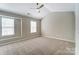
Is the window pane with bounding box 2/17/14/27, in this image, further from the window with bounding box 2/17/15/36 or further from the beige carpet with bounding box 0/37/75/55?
the beige carpet with bounding box 0/37/75/55

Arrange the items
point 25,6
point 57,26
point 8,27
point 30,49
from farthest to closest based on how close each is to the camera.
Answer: point 57,26 < point 30,49 < point 8,27 < point 25,6

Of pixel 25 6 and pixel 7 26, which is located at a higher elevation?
pixel 25 6

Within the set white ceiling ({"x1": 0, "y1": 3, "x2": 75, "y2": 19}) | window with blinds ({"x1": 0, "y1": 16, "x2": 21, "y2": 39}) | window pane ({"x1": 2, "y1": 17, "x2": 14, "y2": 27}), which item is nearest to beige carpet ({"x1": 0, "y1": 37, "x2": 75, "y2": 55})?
window with blinds ({"x1": 0, "y1": 16, "x2": 21, "y2": 39})

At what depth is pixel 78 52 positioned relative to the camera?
1.19 meters

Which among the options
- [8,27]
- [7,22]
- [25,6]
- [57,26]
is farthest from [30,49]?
[57,26]

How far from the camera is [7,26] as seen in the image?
1941mm

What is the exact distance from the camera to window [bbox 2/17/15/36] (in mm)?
1932

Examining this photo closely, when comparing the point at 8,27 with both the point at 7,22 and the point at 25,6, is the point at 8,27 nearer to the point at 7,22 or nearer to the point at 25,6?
the point at 7,22

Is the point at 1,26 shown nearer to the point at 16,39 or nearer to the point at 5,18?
the point at 5,18

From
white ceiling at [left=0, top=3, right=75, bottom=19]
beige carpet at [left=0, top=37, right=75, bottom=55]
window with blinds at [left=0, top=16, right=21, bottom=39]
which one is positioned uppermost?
white ceiling at [left=0, top=3, right=75, bottom=19]

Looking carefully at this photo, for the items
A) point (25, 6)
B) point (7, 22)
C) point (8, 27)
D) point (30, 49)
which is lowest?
point (30, 49)

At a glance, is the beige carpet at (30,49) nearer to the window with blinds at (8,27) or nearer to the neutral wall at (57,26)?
the window with blinds at (8,27)

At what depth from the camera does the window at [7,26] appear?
76.1 inches

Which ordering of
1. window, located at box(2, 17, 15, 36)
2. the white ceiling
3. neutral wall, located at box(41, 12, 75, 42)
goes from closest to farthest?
the white ceiling, window, located at box(2, 17, 15, 36), neutral wall, located at box(41, 12, 75, 42)
